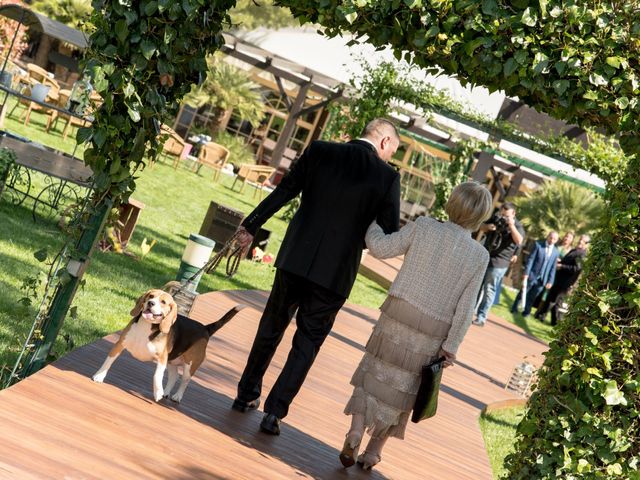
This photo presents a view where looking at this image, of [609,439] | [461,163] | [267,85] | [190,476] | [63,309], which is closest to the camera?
[190,476]

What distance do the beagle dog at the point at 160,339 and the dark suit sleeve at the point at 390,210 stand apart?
1.12 meters

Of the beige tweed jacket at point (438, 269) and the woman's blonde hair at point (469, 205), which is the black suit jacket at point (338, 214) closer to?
the beige tweed jacket at point (438, 269)

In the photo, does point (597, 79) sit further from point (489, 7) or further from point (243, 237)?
point (243, 237)

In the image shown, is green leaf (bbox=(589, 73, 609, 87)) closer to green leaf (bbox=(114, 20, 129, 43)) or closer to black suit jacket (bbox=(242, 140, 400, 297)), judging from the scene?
black suit jacket (bbox=(242, 140, 400, 297))

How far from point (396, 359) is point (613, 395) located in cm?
118

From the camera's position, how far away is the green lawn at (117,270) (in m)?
7.47

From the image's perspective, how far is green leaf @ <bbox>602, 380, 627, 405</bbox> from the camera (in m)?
4.82

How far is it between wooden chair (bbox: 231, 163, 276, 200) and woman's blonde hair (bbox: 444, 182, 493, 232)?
18.6m

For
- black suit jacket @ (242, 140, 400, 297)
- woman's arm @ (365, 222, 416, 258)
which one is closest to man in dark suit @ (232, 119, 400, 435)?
black suit jacket @ (242, 140, 400, 297)

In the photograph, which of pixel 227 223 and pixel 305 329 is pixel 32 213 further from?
pixel 305 329

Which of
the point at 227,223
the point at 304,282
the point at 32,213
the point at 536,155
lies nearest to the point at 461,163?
the point at 536,155

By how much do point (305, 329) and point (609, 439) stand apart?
5.61ft

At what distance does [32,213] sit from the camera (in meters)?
11.5

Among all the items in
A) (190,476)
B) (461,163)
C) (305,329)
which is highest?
(461,163)
